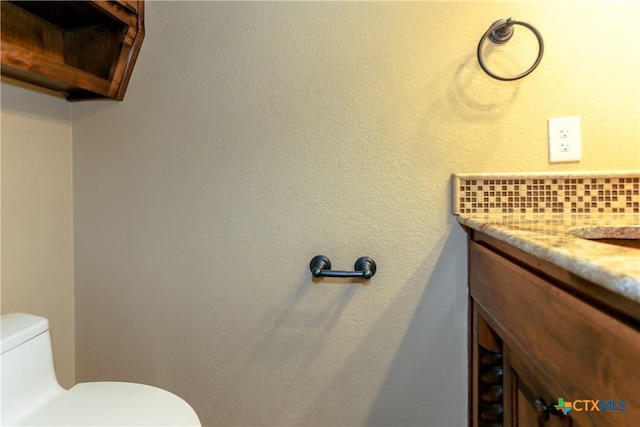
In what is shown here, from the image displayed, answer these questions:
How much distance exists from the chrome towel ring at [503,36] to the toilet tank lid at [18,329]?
4.66 ft

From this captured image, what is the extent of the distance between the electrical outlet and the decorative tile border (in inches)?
2.2

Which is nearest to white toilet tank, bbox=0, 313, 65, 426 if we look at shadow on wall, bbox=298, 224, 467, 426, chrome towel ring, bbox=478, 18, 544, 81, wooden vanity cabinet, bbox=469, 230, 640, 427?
shadow on wall, bbox=298, 224, 467, 426

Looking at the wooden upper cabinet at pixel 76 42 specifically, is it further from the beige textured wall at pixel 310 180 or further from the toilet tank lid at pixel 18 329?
the toilet tank lid at pixel 18 329

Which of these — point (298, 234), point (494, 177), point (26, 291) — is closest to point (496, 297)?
point (494, 177)

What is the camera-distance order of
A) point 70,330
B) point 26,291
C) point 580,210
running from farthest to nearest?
point 70,330
point 26,291
point 580,210

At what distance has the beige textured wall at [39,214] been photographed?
3.30 feet

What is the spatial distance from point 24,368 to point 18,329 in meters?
0.10

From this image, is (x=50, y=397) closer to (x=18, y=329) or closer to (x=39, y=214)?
(x=18, y=329)

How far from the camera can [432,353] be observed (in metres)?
1.04

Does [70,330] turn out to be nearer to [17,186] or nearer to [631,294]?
[17,186]

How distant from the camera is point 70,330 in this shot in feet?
3.93

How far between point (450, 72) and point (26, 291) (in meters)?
1.50

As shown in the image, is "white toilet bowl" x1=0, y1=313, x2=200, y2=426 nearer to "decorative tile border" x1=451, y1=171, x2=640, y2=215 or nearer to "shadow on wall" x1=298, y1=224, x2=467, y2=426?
"shadow on wall" x1=298, y1=224, x2=467, y2=426

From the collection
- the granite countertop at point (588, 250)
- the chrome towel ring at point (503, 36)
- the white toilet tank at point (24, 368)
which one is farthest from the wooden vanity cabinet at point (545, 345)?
the white toilet tank at point (24, 368)
